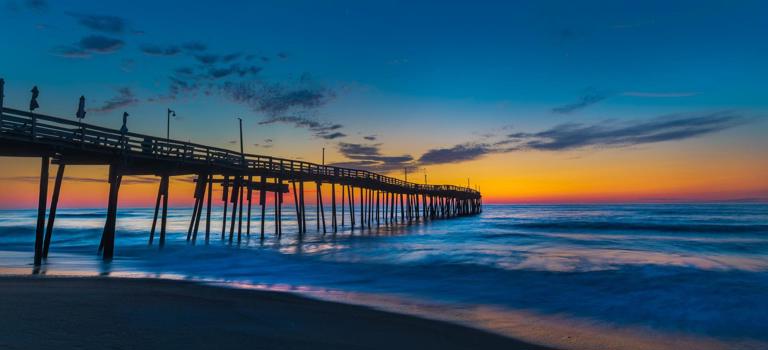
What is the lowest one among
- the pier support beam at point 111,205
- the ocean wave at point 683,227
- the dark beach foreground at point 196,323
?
the ocean wave at point 683,227

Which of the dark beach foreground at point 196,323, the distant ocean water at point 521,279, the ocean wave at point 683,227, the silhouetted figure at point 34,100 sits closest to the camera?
the dark beach foreground at point 196,323

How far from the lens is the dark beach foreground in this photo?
4.96m

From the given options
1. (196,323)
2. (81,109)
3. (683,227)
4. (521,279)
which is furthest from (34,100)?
(683,227)

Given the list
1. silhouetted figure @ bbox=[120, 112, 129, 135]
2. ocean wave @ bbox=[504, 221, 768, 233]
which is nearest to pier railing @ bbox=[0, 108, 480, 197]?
silhouetted figure @ bbox=[120, 112, 129, 135]

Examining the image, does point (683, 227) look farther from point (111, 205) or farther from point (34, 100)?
Answer: point (34, 100)

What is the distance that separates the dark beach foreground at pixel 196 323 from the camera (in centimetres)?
496

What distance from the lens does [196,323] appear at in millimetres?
6035

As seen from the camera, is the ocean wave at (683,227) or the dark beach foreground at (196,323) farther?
the ocean wave at (683,227)

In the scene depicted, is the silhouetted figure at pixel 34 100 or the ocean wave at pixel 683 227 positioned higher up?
the silhouetted figure at pixel 34 100

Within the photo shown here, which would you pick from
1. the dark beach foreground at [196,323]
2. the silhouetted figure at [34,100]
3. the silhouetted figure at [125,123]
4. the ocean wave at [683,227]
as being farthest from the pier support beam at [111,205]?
the ocean wave at [683,227]

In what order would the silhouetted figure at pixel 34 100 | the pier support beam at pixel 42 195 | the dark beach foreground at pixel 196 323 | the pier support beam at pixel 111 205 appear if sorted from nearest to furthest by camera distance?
the dark beach foreground at pixel 196 323, the pier support beam at pixel 42 195, the silhouetted figure at pixel 34 100, the pier support beam at pixel 111 205

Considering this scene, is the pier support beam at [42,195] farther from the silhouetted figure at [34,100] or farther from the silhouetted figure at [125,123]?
the silhouetted figure at [125,123]

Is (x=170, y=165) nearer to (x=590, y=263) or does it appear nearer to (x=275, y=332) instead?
(x=275, y=332)

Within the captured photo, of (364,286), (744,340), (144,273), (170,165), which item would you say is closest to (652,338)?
(744,340)
